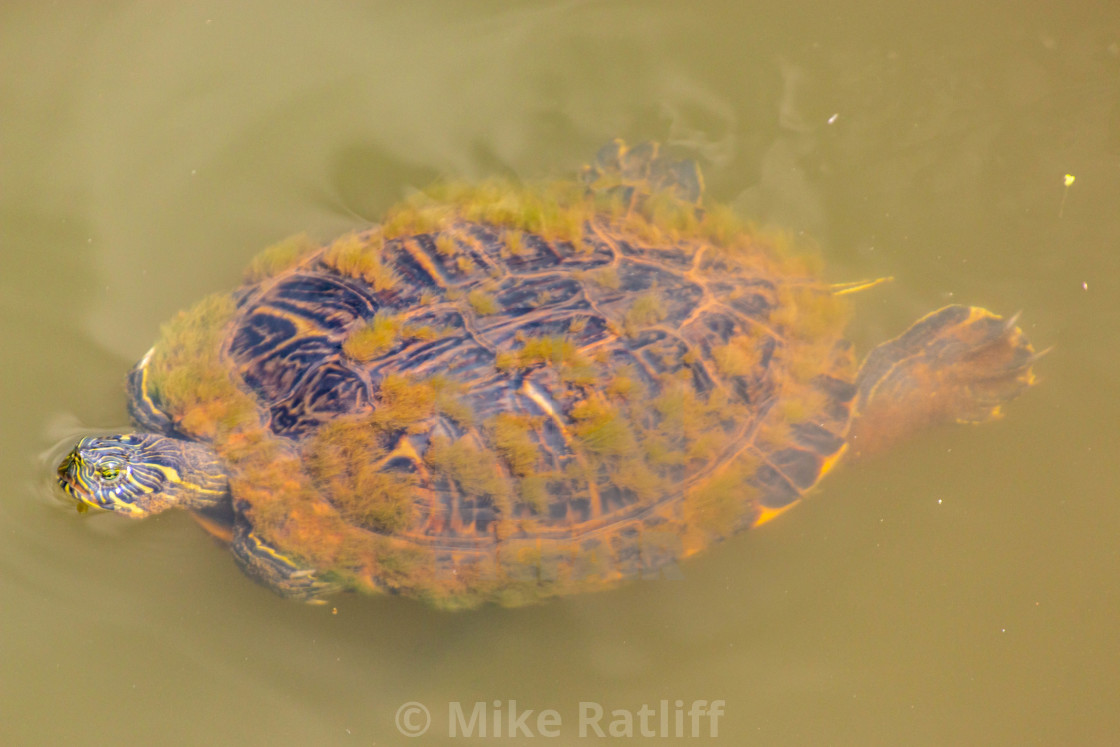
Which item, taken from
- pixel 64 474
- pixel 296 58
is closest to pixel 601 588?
pixel 64 474

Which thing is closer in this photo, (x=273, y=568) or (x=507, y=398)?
(x=507, y=398)

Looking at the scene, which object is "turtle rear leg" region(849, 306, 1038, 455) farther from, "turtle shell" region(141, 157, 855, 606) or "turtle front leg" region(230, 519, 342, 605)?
"turtle front leg" region(230, 519, 342, 605)

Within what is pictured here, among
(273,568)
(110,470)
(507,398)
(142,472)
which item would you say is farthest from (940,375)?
(110,470)

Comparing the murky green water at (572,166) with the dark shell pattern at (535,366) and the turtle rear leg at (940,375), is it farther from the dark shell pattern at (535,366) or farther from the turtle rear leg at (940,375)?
the dark shell pattern at (535,366)

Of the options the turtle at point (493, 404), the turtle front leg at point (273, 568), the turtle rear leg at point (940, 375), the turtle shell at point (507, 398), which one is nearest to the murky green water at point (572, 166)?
the turtle rear leg at point (940, 375)

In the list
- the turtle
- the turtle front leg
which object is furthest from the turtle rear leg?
the turtle front leg

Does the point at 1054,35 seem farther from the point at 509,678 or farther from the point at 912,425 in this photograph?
the point at 509,678

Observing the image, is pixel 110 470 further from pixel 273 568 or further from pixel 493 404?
pixel 493 404
